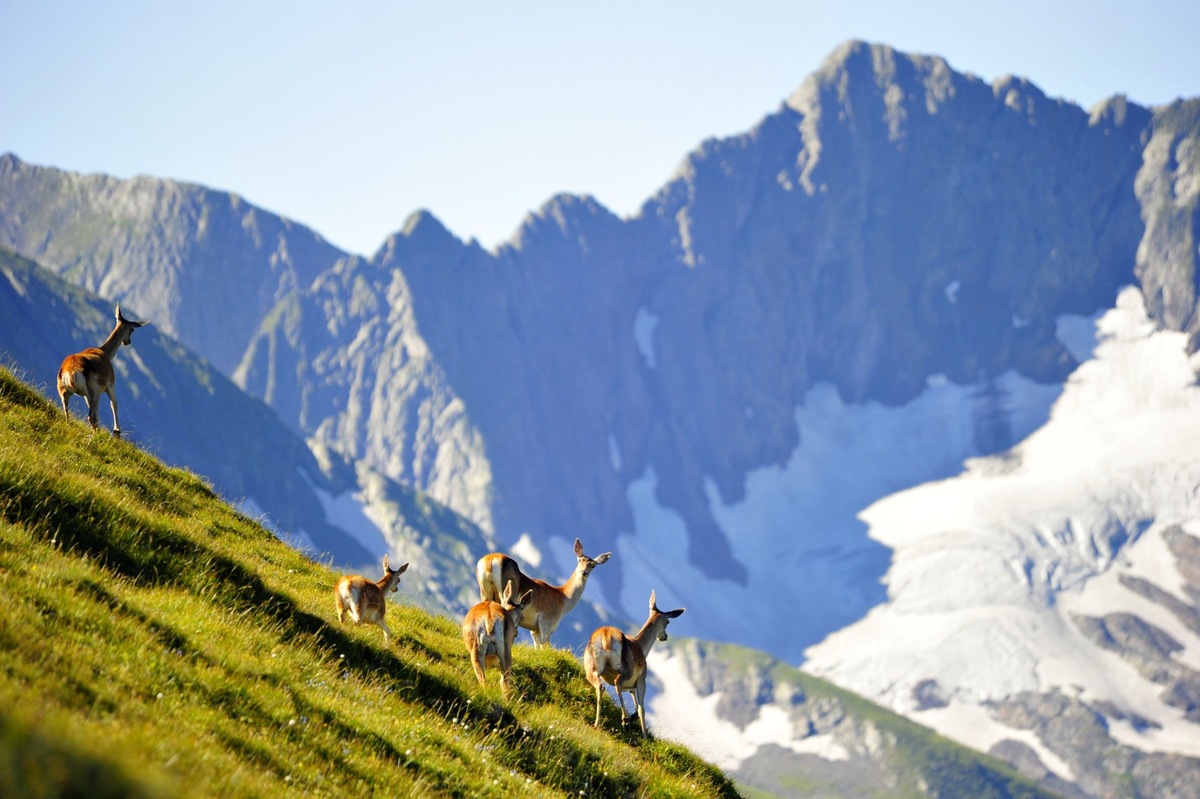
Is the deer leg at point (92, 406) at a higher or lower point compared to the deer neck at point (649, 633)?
lower

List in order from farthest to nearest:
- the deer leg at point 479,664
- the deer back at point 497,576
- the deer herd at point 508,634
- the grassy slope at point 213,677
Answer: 1. the deer back at point 497,576
2. the deer herd at point 508,634
3. the deer leg at point 479,664
4. the grassy slope at point 213,677

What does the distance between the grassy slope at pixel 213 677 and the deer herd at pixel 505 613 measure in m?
0.56

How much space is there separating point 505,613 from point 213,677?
730 centimetres

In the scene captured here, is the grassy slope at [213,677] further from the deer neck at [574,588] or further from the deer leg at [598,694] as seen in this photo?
the deer neck at [574,588]

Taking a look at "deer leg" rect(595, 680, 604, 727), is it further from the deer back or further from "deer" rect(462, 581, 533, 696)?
the deer back

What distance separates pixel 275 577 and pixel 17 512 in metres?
5.78

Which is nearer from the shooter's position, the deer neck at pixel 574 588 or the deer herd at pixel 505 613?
the deer herd at pixel 505 613

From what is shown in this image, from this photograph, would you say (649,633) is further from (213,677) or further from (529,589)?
(213,677)

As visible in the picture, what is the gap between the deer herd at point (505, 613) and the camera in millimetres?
21016

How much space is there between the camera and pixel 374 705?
57.7ft

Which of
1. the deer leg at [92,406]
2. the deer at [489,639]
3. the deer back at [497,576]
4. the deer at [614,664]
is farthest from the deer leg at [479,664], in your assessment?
the deer leg at [92,406]

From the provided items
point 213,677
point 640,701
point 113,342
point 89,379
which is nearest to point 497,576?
point 640,701

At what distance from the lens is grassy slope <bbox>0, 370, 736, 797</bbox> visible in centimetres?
1127

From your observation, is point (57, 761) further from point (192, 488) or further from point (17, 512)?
point (192, 488)
